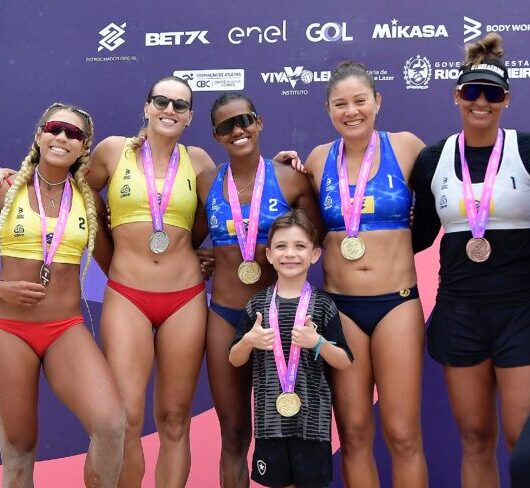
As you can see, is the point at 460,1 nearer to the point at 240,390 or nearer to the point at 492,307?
the point at 492,307

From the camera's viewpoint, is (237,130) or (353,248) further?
(237,130)

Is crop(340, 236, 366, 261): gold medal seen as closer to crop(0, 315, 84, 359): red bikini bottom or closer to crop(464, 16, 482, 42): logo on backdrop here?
crop(0, 315, 84, 359): red bikini bottom

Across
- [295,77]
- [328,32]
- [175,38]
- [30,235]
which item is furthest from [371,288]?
[175,38]

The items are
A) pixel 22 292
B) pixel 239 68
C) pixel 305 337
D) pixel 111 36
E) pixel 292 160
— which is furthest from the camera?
pixel 111 36

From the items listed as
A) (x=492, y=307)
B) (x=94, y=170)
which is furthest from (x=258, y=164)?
(x=492, y=307)

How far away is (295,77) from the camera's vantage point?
14.9ft

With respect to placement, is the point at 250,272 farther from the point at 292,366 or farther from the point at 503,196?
the point at 503,196

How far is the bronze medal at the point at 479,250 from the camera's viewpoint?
10.4 feet

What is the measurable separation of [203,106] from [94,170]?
1.05 metres

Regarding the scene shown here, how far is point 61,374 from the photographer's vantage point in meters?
3.33

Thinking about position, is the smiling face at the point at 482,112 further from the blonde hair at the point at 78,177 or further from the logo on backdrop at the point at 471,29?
the blonde hair at the point at 78,177

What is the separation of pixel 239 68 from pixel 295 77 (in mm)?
341

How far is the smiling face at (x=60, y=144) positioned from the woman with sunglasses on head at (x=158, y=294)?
25 centimetres

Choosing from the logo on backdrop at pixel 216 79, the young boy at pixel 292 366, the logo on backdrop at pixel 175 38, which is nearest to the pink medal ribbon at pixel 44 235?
the young boy at pixel 292 366
